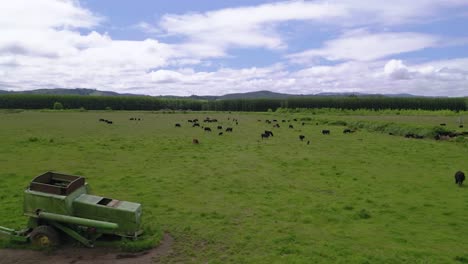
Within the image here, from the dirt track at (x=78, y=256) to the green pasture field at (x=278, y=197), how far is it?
508 millimetres

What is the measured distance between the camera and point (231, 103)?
6639 inches

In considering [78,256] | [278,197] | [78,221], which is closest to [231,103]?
[278,197]

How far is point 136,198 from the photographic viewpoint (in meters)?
15.4

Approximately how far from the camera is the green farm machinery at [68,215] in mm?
9758

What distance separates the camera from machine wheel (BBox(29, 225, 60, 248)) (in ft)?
32.3

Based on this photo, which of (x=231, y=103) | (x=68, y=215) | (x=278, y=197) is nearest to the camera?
(x=68, y=215)

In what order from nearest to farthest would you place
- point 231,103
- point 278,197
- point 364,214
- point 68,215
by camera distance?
point 68,215, point 364,214, point 278,197, point 231,103

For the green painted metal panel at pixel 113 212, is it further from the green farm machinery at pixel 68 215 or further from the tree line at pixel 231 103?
the tree line at pixel 231 103

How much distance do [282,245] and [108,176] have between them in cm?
1216

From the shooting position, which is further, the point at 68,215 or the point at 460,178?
the point at 460,178

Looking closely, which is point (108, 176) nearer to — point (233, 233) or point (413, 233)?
point (233, 233)

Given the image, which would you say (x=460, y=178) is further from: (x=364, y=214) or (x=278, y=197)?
(x=278, y=197)

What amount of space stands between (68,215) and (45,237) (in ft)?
2.73

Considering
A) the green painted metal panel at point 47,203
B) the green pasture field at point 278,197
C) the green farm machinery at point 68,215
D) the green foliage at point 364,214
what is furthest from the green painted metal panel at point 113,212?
the green foliage at point 364,214
